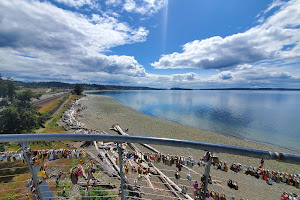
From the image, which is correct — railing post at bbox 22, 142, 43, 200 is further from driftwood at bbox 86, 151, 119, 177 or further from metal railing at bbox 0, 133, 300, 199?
driftwood at bbox 86, 151, 119, 177

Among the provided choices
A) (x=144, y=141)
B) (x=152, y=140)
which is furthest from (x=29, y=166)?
(x=152, y=140)

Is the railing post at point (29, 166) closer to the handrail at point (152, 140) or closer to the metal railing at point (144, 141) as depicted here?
the metal railing at point (144, 141)

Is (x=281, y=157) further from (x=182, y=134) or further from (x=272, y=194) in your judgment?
(x=182, y=134)

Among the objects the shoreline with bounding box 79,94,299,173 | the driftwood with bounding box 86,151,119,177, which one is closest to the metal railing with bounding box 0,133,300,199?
the driftwood with bounding box 86,151,119,177

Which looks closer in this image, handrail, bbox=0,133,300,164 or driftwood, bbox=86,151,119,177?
handrail, bbox=0,133,300,164

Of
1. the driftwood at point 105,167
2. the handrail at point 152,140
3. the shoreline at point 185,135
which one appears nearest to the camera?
the handrail at point 152,140

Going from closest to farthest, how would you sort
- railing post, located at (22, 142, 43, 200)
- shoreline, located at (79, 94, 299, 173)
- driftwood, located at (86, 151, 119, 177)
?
railing post, located at (22, 142, 43, 200) → driftwood, located at (86, 151, 119, 177) → shoreline, located at (79, 94, 299, 173)

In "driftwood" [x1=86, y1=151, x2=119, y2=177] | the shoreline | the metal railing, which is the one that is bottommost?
the shoreline

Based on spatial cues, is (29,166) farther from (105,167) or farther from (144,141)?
(105,167)

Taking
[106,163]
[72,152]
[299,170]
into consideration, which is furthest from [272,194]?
[72,152]

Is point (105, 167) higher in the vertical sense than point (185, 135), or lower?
higher

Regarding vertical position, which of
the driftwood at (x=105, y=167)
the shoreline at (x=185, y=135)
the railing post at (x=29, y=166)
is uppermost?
the railing post at (x=29, y=166)

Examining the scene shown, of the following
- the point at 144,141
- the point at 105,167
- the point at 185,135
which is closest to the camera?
the point at 144,141

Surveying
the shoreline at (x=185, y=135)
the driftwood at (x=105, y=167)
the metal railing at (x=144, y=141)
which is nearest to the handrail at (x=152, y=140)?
the metal railing at (x=144, y=141)
